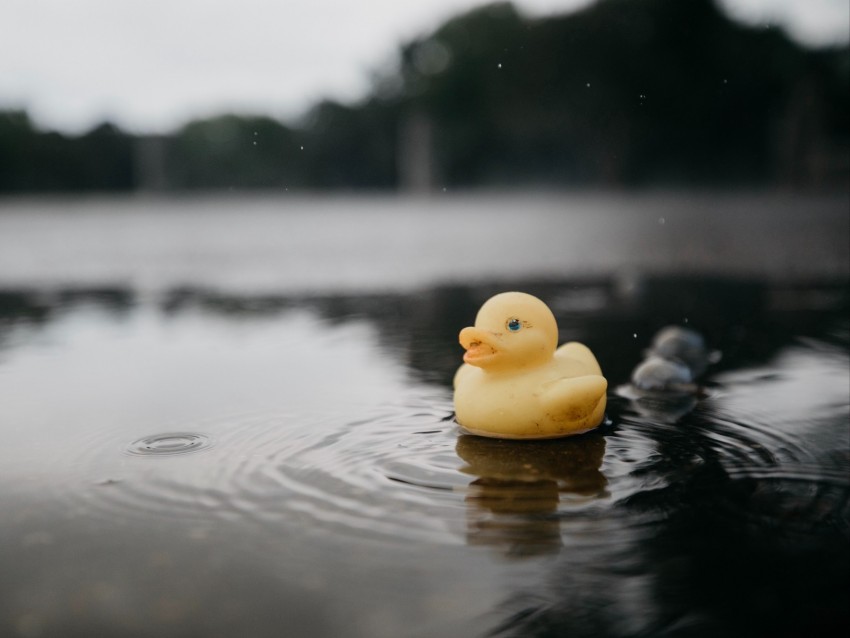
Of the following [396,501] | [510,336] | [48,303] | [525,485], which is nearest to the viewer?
[396,501]

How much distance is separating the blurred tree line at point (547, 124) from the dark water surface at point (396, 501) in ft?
110

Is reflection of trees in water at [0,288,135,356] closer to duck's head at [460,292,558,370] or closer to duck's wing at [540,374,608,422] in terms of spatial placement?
duck's head at [460,292,558,370]

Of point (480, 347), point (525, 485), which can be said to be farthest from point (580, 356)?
point (525, 485)

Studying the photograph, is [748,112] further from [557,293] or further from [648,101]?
[557,293]

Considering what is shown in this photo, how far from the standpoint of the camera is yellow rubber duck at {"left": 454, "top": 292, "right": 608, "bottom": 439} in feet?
14.6

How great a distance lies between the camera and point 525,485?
3.87 m

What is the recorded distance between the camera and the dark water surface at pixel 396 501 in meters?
2.79

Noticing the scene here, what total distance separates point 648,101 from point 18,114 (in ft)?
123

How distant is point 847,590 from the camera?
2.83 meters

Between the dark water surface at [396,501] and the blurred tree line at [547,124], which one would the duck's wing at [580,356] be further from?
the blurred tree line at [547,124]

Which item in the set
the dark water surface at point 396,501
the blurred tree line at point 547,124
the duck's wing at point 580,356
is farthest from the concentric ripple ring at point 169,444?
the blurred tree line at point 547,124

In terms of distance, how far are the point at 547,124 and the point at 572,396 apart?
145 feet

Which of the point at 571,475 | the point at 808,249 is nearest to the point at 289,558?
the point at 571,475

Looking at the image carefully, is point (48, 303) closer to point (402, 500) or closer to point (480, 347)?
point (480, 347)
